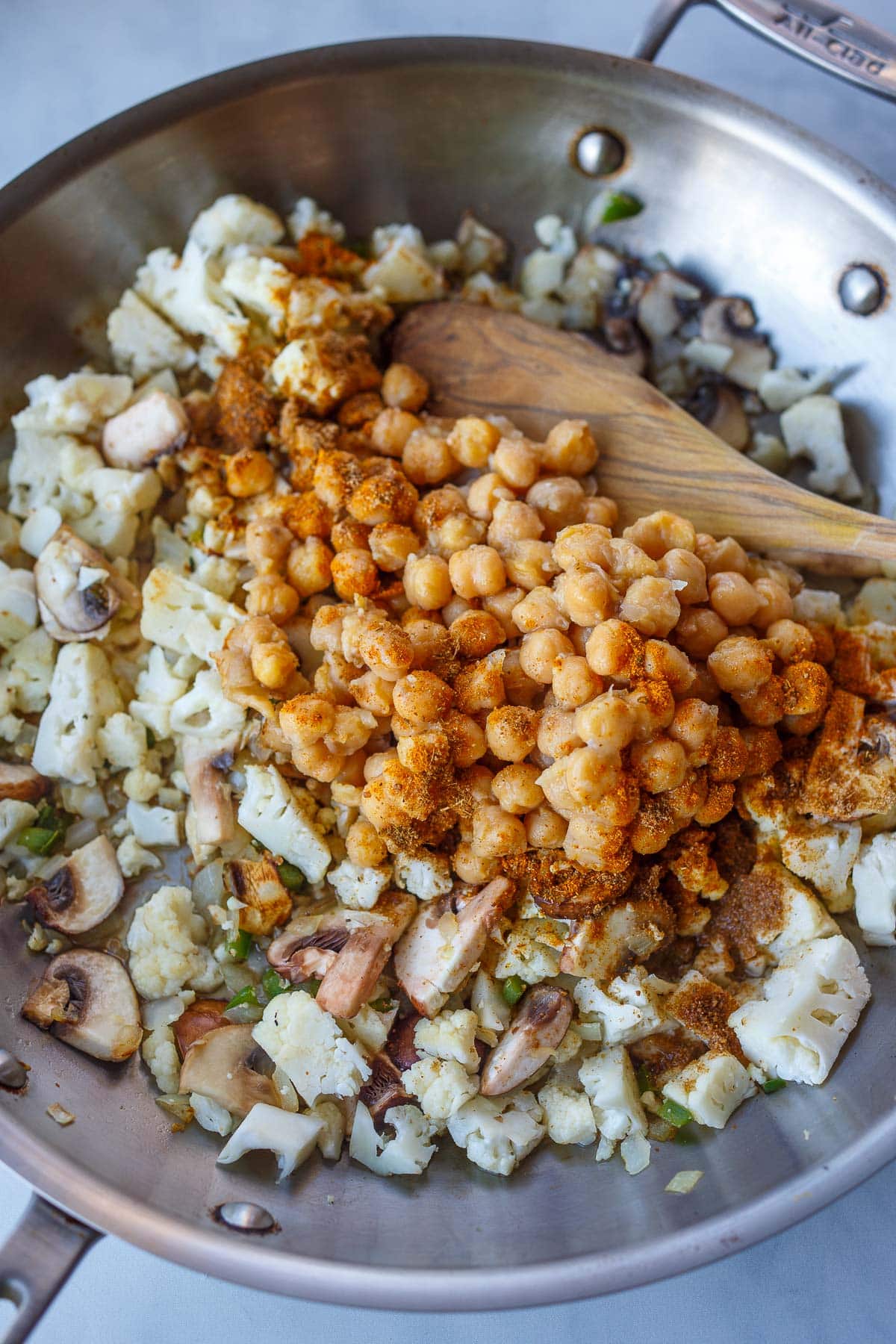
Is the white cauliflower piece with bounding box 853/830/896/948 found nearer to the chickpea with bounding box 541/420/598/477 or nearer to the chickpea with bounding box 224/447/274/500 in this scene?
the chickpea with bounding box 541/420/598/477

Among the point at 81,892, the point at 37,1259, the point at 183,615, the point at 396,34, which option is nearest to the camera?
the point at 37,1259

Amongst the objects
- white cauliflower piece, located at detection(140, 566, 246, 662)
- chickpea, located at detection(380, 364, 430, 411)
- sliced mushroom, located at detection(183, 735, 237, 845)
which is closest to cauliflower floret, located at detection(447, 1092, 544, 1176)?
sliced mushroom, located at detection(183, 735, 237, 845)

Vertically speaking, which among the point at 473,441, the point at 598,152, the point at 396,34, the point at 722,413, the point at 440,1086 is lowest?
the point at 440,1086

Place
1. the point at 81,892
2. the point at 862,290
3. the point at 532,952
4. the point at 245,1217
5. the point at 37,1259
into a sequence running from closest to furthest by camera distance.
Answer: the point at 37,1259, the point at 245,1217, the point at 532,952, the point at 81,892, the point at 862,290

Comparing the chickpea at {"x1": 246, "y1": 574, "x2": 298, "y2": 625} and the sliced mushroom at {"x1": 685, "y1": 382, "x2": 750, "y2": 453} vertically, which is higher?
the sliced mushroom at {"x1": 685, "y1": 382, "x2": 750, "y2": 453}

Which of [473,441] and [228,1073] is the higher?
[473,441]

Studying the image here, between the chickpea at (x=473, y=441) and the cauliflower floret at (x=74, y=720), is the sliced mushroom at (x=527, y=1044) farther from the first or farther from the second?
the chickpea at (x=473, y=441)

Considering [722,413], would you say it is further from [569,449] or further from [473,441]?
[473,441]

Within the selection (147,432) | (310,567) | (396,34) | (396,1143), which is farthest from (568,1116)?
(396,34)
